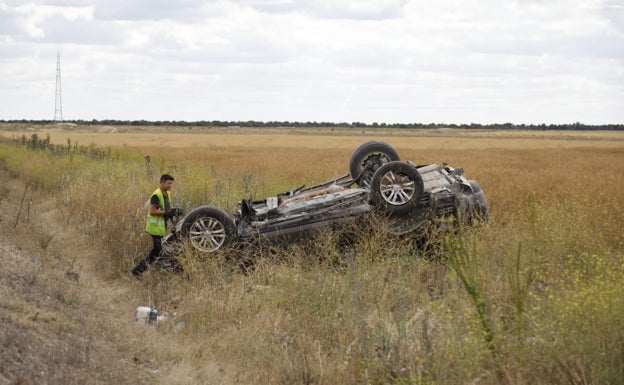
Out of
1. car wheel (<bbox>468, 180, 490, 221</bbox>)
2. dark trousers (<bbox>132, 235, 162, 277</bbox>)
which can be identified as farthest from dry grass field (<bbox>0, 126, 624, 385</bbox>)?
car wheel (<bbox>468, 180, 490, 221</bbox>)

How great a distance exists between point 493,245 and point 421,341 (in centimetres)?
371

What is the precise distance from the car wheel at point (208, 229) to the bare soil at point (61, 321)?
1268 millimetres

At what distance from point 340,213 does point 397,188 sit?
930 millimetres

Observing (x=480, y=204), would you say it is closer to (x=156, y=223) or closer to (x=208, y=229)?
(x=208, y=229)

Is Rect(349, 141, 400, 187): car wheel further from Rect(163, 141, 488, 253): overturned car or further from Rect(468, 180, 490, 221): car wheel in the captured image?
Rect(468, 180, 490, 221): car wheel

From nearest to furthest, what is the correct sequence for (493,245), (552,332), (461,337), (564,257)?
(552,332) < (461,337) < (564,257) < (493,245)

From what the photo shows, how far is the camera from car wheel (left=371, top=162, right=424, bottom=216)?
409 inches

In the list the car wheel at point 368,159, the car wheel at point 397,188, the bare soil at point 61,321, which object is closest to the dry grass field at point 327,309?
the bare soil at point 61,321

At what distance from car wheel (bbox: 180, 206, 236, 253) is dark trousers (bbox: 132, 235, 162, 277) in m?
0.59

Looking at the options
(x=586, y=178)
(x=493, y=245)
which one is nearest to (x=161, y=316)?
(x=493, y=245)

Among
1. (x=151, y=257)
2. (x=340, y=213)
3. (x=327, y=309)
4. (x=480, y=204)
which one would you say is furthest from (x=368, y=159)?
(x=327, y=309)

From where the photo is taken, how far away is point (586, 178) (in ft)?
65.4

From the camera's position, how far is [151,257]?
10.8 m

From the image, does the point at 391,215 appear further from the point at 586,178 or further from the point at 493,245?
the point at 586,178
